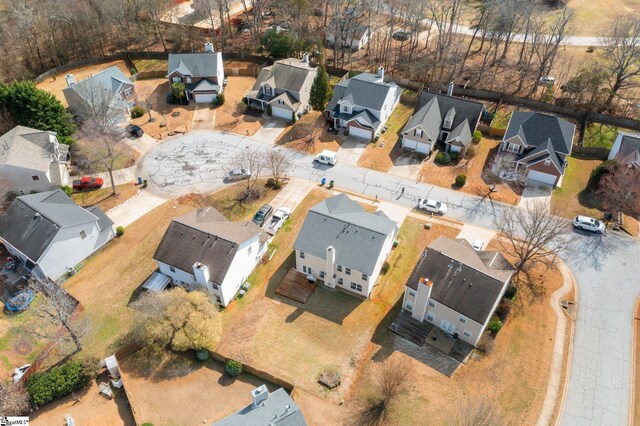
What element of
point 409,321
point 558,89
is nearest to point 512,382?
point 409,321

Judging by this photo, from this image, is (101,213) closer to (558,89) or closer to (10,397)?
(10,397)

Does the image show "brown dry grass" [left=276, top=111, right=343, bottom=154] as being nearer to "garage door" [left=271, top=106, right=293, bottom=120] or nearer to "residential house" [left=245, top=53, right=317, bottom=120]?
"garage door" [left=271, top=106, right=293, bottom=120]

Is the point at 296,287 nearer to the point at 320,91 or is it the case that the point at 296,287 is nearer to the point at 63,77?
the point at 320,91

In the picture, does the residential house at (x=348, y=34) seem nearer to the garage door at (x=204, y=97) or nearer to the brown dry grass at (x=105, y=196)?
the garage door at (x=204, y=97)

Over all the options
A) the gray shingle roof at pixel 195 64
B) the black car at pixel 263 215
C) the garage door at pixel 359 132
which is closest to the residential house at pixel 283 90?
the gray shingle roof at pixel 195 64

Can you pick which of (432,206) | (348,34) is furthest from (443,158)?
(348,34)

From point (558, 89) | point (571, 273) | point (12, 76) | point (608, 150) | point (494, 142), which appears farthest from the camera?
point (12, 76)
